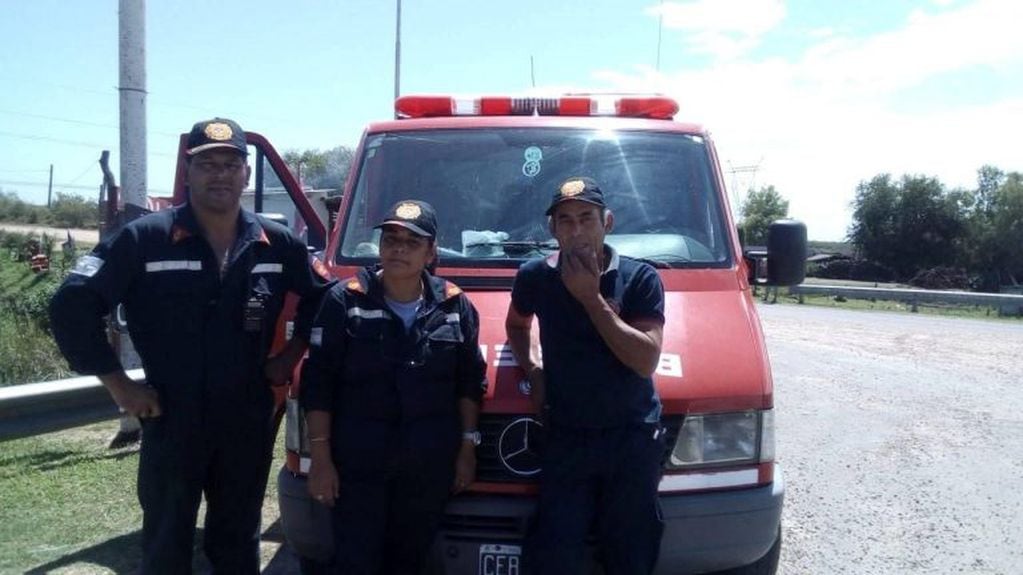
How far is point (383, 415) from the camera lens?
11.7 feet

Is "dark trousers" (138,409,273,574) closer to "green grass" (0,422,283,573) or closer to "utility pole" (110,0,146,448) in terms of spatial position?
"green grass" (0,422,283,573)

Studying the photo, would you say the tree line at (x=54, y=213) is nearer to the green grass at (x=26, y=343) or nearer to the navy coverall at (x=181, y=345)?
the green grass at (x=26, y=343)

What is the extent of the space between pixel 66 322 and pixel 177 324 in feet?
1.26

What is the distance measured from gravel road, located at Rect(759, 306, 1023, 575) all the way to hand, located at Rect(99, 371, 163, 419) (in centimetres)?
337

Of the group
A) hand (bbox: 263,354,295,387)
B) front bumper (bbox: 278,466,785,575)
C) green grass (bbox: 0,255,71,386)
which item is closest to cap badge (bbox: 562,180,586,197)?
front bumper (bbox: 278,466,785,575)

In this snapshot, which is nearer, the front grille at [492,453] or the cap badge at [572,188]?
the cap badge at [572,188]

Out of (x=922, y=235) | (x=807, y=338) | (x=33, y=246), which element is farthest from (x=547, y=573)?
(x=922, y=235)

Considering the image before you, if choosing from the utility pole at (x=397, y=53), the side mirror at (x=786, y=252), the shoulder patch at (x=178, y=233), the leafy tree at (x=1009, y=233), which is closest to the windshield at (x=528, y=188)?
the side mirror at (x=786, y=252)

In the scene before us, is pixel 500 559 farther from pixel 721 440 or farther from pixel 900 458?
pixel 900 458

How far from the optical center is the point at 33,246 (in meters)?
34.0

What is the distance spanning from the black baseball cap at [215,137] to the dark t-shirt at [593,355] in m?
1.30

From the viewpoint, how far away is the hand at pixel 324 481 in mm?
3564

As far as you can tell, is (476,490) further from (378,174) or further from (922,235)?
(922,235)

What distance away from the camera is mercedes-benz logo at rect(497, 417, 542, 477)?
374 centimetres
